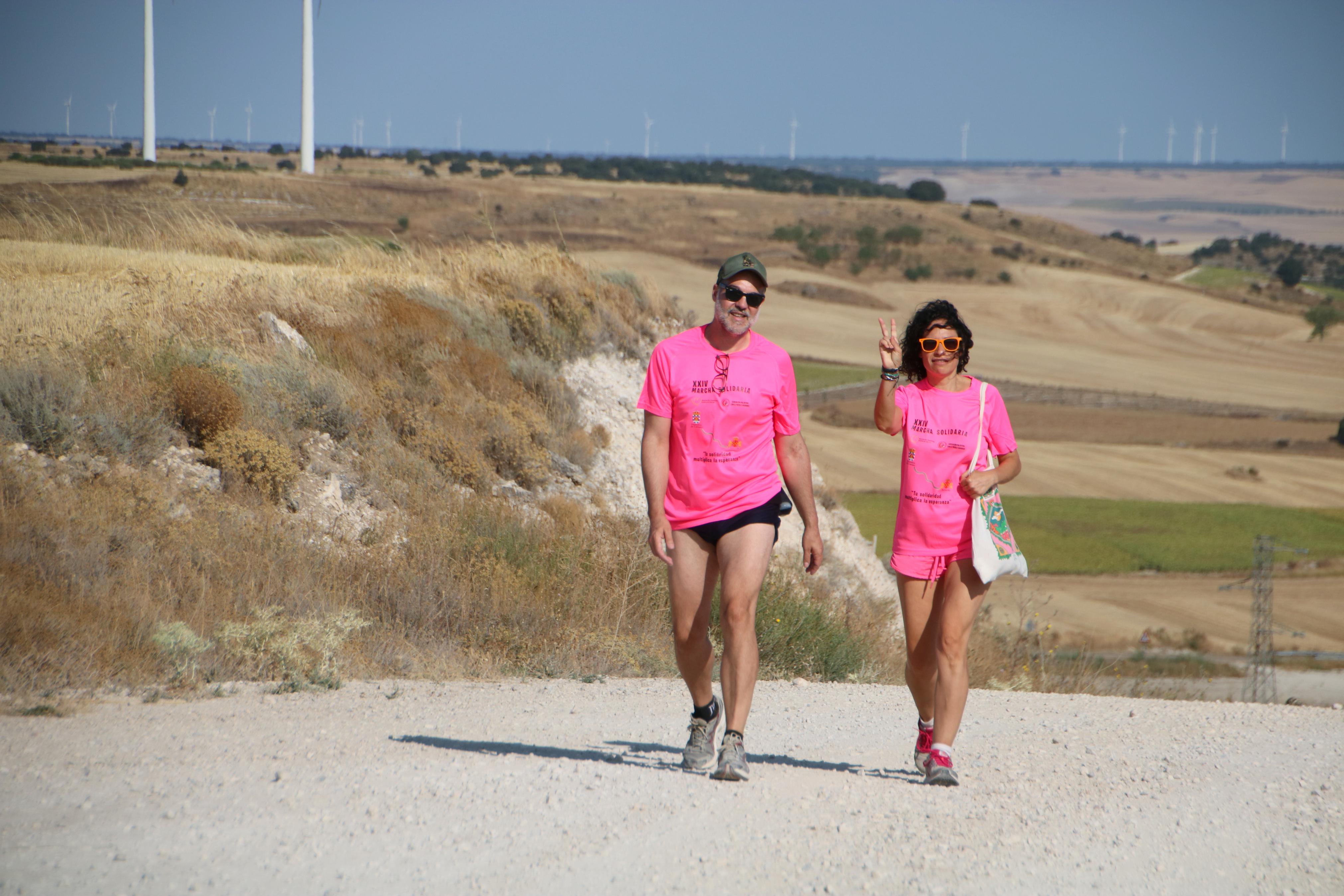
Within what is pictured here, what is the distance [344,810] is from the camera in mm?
4281

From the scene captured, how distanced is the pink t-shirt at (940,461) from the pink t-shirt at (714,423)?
61 centimetres

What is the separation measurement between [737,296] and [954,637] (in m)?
1.82

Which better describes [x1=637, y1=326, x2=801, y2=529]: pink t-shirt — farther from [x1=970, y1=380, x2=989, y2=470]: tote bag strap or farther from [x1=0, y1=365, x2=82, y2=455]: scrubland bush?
[x1=0, y1=365, x2=82, y2=455]: scrubland bush

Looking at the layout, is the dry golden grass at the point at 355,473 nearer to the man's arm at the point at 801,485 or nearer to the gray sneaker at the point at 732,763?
the gray sneaker at the point at 732,763

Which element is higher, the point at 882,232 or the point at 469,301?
the point at 882,232

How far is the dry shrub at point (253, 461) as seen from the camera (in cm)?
1005

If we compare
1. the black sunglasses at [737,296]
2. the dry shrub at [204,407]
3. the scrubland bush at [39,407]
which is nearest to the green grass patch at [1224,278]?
the dry shrub at [204,407]

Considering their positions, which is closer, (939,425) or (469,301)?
(939,425)

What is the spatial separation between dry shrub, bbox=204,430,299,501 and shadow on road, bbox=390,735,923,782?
520cm

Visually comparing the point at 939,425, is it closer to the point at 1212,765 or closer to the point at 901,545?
the point at 901,545

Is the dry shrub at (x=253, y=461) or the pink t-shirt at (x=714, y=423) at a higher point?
the pink t-shirt at (x=714, y=423)

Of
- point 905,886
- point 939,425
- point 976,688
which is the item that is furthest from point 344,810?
point 976,688

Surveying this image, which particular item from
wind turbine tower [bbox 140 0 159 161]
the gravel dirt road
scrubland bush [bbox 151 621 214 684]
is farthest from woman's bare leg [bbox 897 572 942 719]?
wind turbine tower [bbox 140 0 159 161]

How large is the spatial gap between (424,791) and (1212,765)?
396 centimetres
